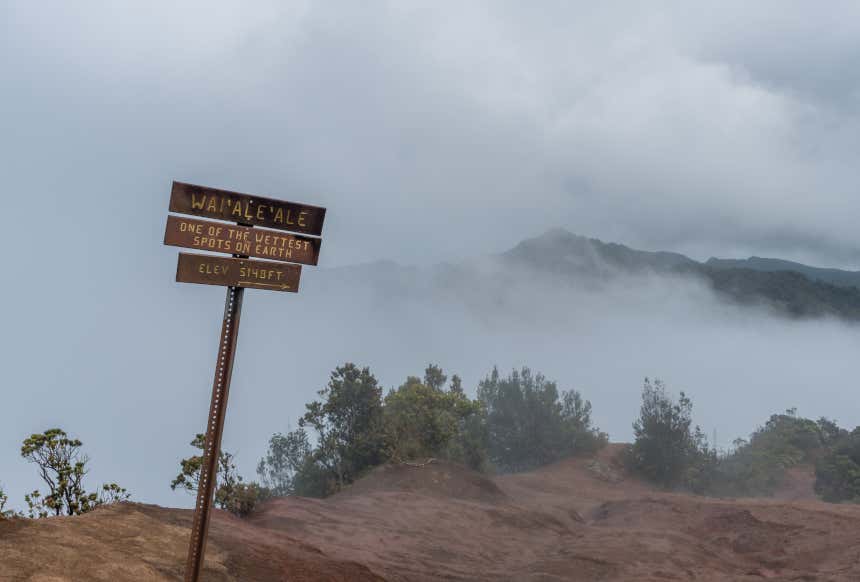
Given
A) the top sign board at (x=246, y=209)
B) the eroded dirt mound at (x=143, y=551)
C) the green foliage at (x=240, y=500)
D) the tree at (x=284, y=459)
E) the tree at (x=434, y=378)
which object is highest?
the top sign board at (x=246, y=209)

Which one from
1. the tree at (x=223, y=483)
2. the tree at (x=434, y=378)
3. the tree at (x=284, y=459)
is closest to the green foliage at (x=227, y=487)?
the tree at (x=223, y=483)

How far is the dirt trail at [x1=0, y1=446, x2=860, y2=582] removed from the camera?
12.1 meters

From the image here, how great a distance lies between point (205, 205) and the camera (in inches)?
401

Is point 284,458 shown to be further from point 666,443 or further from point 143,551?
point 143,551

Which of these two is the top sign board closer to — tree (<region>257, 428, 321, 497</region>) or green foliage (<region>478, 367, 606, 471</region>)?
tree (<region>257, 428, 321, 497</region>)

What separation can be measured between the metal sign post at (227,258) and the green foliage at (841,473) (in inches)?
1812

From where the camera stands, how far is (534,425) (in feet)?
185

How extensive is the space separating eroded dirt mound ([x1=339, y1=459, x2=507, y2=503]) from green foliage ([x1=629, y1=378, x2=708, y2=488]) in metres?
21.7

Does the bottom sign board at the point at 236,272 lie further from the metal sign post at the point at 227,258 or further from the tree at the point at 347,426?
the tree at the point at 347,426

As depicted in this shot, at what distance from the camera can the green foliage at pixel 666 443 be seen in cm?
5003

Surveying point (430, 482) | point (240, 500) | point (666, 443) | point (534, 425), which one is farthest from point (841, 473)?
point (240, 500)

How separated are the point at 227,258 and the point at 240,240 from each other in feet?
1.22

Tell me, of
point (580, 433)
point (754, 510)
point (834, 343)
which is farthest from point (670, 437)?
point (834, 343)

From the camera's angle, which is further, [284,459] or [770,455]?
[770,455]
